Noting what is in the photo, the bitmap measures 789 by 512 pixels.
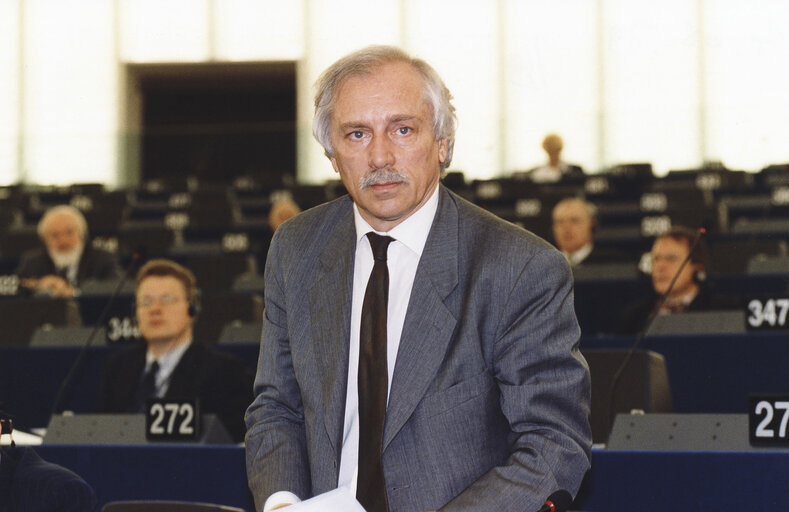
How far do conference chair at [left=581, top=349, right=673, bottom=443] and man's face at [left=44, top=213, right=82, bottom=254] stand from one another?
158 inches

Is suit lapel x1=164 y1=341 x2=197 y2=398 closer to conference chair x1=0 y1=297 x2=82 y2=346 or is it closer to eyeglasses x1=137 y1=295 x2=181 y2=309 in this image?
eyeglasses x1=137 y1=295 x2=181 y2=309

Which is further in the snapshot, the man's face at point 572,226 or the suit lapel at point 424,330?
the man's face at point 572,226

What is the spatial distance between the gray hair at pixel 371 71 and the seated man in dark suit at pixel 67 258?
5298mm

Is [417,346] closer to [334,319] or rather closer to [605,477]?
[334,319]

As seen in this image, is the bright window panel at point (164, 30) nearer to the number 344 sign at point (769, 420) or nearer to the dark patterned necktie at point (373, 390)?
the number 344 sign at point (769, 420)

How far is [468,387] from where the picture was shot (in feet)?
6.16

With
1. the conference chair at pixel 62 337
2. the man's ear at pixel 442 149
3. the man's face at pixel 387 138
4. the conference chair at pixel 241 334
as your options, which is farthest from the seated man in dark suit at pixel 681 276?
the man's face at pixel 387 138

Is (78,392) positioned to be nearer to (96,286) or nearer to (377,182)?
(96,286)

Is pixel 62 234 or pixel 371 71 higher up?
pixel 371 71

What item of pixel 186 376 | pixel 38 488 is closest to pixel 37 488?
Answer: pixel 38 488

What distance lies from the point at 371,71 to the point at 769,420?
1358 millimetres

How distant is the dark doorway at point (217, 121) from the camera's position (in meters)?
13.6

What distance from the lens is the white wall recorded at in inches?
521

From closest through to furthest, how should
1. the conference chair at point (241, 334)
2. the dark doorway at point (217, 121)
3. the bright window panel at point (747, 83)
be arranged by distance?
1. the conference chair at point (241, 334)
2. the bright window panel at point (747, 83)
3. the dark doorway at point (217, 121)
